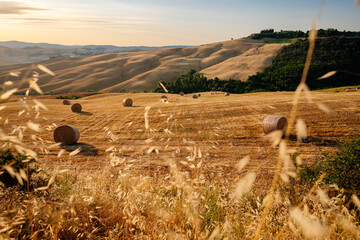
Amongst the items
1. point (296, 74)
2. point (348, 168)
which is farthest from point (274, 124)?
point (296, 74)

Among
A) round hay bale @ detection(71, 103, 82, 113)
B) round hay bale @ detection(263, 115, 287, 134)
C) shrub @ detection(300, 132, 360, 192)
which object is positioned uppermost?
shrub @ detection(300, 132, 360, 192)

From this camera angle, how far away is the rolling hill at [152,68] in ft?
282

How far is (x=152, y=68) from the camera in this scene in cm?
11300

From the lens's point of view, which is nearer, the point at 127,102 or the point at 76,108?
the point at 76,108

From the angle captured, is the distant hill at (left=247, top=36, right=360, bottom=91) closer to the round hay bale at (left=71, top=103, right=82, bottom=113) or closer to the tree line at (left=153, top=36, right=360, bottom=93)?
the tree line at (left=153, top=36, right=360, bottom=93)

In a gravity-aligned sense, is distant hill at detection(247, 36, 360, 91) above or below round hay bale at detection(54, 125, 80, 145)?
above

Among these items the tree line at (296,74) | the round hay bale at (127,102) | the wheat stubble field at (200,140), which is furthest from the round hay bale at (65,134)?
the tree line at (296,74)

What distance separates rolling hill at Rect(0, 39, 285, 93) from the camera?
282ft

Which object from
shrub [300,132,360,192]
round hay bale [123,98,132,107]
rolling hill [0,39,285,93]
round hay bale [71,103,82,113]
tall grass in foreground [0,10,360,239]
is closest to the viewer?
tall grass in foreground [0,10,360,239]

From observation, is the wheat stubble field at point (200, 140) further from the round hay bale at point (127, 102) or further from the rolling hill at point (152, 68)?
the rolling hill at point (152, 68)

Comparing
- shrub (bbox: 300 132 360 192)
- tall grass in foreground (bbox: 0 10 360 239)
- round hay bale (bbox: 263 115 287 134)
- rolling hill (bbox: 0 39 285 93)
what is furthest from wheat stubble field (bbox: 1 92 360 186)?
rolling hill (bbox: 0 39 285 93)

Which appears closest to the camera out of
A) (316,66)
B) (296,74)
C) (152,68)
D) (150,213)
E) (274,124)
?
(150,213)

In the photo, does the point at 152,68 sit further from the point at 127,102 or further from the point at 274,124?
the point at 274,124

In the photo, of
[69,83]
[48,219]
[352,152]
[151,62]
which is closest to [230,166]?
[352,152]
